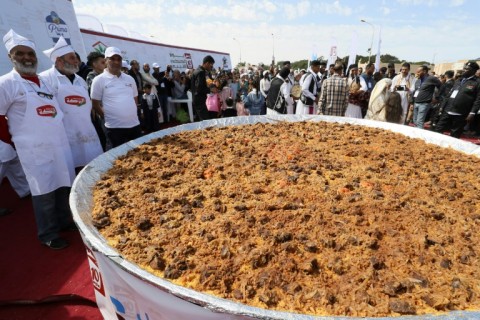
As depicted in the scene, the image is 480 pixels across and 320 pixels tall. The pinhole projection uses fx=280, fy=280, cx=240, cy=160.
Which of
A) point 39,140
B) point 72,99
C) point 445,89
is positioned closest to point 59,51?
point 72,99

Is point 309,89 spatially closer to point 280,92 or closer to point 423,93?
point 280,92

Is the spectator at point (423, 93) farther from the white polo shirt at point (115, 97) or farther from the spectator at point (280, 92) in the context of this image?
the white polo shirt at point (115, 97)

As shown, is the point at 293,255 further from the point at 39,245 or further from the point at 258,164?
the point at 39,245

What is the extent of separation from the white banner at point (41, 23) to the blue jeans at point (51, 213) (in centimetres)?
409

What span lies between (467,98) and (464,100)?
2.8 inches

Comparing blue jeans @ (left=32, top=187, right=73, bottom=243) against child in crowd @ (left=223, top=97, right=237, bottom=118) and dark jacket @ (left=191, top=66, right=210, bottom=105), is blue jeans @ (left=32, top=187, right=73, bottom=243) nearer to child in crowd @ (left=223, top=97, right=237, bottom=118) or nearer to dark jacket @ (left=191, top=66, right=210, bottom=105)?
dark jacket @ (left=191, top=66, right=210, bottom=105)

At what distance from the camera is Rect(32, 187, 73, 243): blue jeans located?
3512 millimetres

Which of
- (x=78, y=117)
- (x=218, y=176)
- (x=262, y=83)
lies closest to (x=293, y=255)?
(x=218, y=176)

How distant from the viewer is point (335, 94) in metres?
→ 6.06

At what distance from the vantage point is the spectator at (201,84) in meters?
6.68

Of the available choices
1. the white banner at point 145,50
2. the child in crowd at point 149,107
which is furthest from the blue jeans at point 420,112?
the white banner at point 145,50

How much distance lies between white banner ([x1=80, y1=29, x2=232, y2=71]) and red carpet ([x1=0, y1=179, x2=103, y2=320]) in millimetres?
8835

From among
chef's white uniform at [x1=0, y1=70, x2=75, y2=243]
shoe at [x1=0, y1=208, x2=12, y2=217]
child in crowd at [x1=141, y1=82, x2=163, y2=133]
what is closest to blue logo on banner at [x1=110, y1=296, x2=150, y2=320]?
chef's white uniform at [x1=0, y1=70, x2=75, y2=243]

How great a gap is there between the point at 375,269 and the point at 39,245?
413cm
